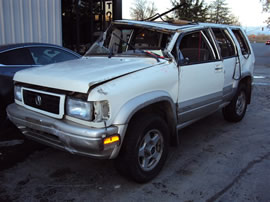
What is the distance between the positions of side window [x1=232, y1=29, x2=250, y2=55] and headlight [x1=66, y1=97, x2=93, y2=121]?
383 cm

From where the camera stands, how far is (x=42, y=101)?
2.97 metres

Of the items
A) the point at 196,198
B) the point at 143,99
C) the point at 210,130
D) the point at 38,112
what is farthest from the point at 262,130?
the point at 38,112

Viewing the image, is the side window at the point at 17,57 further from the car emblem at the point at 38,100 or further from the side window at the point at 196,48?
the side window at the point at 196,48

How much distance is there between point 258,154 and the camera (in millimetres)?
4074

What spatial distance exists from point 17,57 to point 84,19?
590 cm

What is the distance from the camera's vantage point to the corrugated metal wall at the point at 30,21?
25.0 ft

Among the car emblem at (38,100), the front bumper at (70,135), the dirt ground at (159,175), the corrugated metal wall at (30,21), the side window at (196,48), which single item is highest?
the corrugated metal wall at (30,21)

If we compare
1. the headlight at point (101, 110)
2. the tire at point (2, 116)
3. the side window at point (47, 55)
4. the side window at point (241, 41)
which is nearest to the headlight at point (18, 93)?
the headlight at point (101, 110)

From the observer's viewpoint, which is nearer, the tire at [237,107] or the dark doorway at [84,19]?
the tire at [237,107]

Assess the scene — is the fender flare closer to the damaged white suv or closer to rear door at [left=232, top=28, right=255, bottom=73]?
the damaged white suv

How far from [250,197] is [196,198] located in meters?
0.59

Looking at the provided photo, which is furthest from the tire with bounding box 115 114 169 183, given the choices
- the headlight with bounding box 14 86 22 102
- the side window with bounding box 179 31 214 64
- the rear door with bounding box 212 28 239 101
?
the rear door with bounding box 212 28 239 101

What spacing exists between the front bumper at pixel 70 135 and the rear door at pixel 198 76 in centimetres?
136

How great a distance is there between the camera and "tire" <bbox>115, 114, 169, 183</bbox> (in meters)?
2.88
